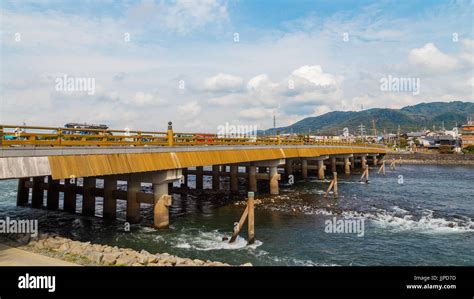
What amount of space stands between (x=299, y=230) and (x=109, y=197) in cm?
1460

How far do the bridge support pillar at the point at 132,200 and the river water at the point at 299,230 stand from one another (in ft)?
2.44

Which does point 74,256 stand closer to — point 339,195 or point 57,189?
point 57,189

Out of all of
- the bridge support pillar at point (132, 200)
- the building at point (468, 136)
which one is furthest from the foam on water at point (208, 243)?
the building at point (468, 136)

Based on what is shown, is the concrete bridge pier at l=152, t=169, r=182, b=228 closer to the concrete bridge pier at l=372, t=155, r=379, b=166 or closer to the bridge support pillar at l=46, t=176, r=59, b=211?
the bridge support pillar at l=46, t=176, r=59, b=211

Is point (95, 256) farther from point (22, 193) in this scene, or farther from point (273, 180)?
point (273, 180)

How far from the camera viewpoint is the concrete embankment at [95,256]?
13250 millimetres

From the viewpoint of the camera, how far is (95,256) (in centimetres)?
1338

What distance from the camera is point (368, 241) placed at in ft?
67.4

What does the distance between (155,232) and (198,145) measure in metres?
7.81

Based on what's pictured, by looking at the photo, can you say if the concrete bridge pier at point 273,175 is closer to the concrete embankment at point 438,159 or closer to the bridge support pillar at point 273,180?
the bridge support pillar at point 273,180

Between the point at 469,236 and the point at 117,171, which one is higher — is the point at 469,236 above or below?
below

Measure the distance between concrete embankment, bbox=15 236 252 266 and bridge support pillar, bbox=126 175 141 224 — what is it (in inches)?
277
